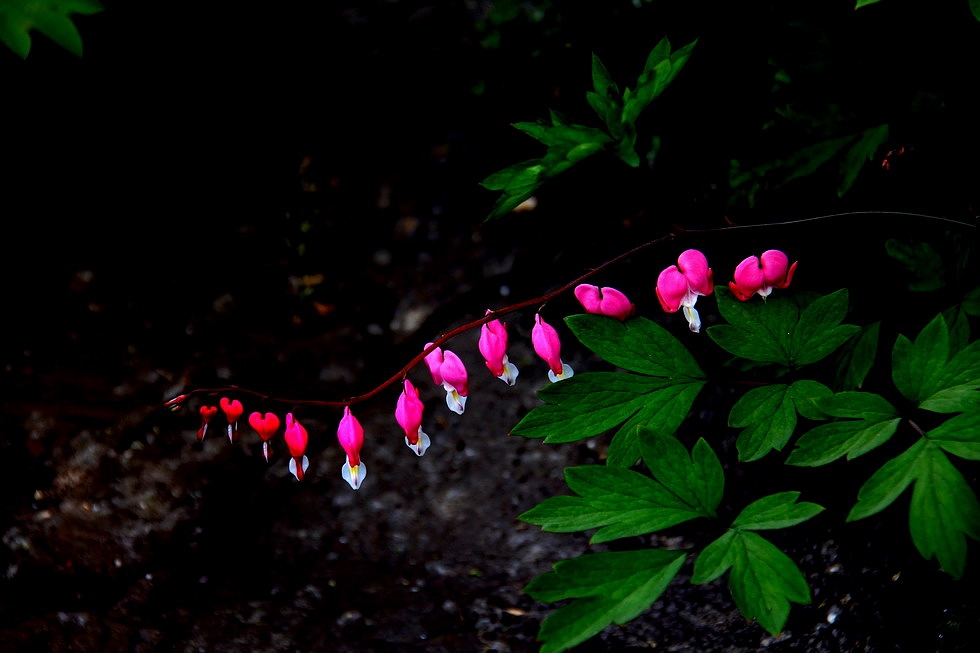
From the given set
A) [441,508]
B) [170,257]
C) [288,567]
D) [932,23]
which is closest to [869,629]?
[441,508]

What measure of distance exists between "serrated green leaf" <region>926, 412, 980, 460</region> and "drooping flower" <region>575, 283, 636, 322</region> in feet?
1.55

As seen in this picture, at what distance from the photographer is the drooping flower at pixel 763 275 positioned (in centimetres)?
113

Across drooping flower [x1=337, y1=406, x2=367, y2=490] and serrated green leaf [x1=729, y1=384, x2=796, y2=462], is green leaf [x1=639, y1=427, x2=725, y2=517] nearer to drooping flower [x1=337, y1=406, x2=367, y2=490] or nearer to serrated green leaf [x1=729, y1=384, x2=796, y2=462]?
serrated green leaf [x1=729, y1=384, x2=796, y2=462]

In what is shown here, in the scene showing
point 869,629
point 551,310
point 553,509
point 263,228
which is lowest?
point 869,629

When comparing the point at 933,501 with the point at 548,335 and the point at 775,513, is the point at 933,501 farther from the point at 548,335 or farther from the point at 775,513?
the point at 548,335

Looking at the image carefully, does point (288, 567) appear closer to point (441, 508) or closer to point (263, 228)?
point (441, 508)

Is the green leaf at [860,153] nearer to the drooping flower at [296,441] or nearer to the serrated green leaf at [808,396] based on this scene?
the serrated green leaf at [808,396]

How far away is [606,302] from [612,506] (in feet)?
1.09

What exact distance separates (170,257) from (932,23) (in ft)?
6.86

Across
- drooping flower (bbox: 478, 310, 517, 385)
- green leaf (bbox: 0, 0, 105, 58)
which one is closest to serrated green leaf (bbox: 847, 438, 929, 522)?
drooping flower (bbox: 478, 310, 517, 385)

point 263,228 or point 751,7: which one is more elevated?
point 263,228

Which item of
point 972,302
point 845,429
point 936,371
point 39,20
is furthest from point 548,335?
point 39,20

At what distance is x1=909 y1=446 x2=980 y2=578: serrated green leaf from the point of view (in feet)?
3.08

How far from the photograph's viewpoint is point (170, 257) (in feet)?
7.39
